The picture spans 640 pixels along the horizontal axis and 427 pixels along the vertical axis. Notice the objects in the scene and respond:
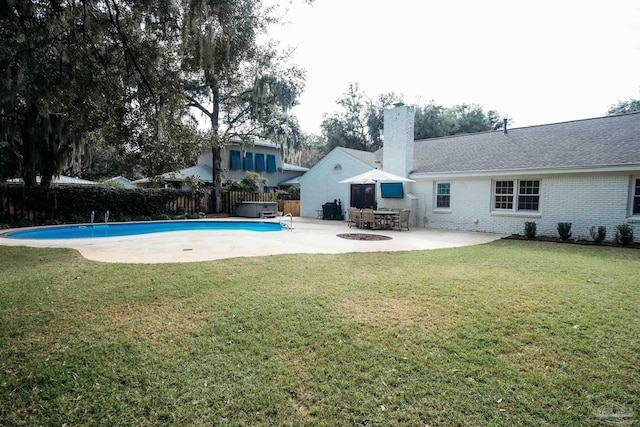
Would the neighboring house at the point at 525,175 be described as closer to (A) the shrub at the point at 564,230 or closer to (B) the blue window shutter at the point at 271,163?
(A) the shrub at the point at 564,230

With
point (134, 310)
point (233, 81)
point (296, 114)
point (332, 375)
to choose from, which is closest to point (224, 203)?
point (296, 114)

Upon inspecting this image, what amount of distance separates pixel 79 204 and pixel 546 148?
62.3 ft

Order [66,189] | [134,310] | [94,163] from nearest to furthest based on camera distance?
1. [134,310]
2. [66,189]
3. [94,163]

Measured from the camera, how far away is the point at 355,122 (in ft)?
109

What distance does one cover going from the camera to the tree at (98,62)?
Answer: 459 cm

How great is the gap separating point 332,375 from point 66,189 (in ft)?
52.6

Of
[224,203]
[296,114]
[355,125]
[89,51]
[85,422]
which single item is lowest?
[85,422]

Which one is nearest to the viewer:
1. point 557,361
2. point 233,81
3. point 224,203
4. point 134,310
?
point 557,361

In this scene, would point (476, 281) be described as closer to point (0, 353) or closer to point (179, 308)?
point (179, 308)

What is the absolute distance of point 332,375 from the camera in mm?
2650

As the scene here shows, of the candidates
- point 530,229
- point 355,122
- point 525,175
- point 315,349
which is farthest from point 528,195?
point 355,122

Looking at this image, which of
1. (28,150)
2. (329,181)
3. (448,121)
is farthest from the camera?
(448,121)

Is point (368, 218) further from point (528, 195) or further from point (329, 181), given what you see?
point (528, 195)

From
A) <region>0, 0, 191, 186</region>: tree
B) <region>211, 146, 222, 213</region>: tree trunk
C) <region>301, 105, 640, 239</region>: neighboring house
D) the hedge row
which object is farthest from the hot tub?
<region>0, 0, 191, 186</region>: tree
